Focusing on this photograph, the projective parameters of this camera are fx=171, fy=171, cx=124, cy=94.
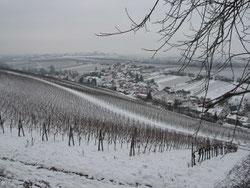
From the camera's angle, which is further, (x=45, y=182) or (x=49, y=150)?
(x=49, y=150)

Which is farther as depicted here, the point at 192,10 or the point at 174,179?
the point at 174,179

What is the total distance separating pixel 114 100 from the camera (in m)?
42.7

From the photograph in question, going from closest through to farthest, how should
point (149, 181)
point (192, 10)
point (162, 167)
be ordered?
point (192, 10) < point (149, 181) < point (162, 167)

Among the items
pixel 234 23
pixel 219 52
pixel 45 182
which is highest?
pixel 234 23

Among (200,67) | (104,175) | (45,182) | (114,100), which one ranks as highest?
(200,67)

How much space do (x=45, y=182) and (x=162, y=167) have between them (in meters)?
4.47

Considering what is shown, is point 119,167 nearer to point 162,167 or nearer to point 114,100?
point 162,167

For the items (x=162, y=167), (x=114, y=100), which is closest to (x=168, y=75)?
(x=114, y=100)

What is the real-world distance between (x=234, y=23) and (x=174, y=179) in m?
5.55

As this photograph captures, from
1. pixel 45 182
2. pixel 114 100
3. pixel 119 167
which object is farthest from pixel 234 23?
pixel 114 100

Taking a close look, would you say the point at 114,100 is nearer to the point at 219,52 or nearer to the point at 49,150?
the point at 49,150

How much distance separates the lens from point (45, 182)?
4.34m

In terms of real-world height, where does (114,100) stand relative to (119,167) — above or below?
below

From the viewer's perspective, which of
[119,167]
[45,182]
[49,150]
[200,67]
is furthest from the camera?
[49,150]
